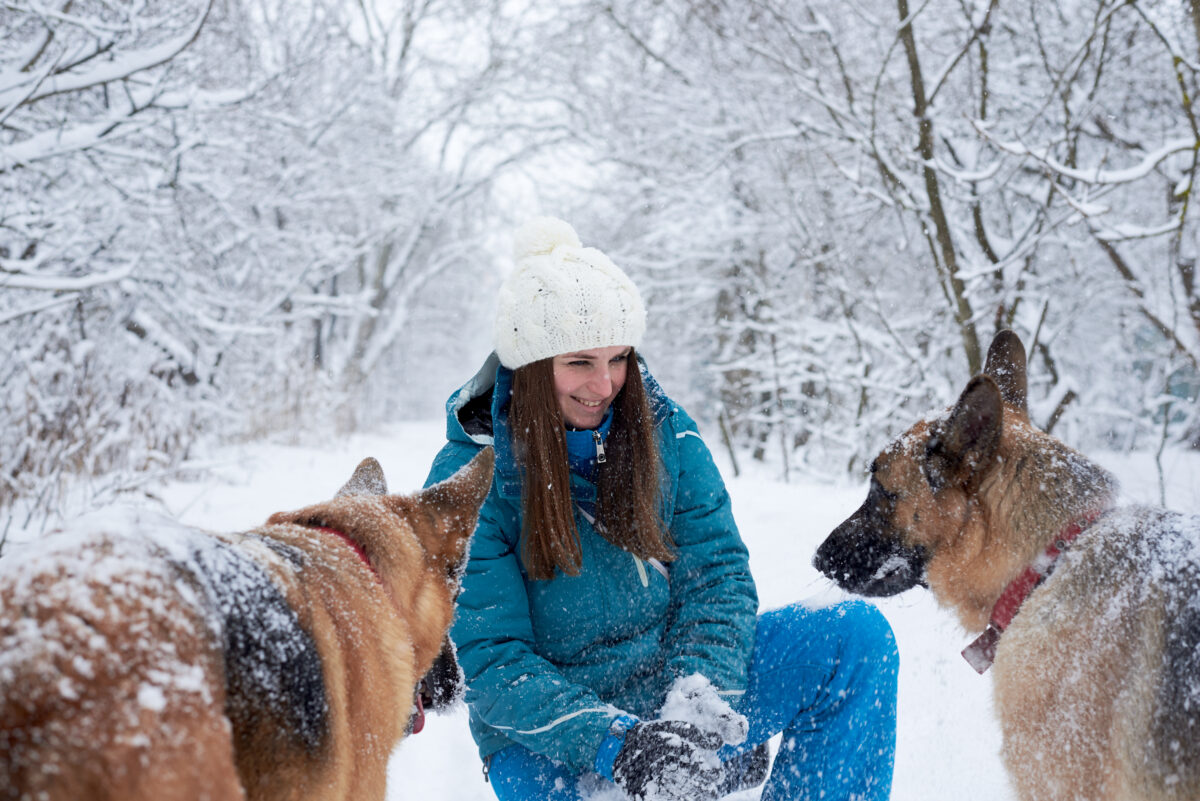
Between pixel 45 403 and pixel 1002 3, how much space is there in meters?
9.12

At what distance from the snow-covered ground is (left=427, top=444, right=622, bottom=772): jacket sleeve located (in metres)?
0.16

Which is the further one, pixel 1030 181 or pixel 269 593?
pixel 1030 181

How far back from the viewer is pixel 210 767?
38.7 inches

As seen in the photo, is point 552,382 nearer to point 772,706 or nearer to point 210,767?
point 772,706

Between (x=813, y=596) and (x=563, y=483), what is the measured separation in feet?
3.05

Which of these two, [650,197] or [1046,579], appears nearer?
[1046,579]

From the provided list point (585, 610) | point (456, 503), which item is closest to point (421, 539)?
point (456, 503)

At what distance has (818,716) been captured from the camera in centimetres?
225

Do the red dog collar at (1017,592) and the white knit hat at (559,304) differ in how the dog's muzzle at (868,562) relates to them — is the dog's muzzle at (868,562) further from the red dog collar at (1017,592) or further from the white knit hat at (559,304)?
the white knit hat at (559,304)

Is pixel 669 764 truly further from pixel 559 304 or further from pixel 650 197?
pixel 650 197

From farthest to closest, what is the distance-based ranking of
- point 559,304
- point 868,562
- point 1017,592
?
1. point 868,562
2. point 559,304
3. point 1017,592

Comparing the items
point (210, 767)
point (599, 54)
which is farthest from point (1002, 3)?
point (210, 767)

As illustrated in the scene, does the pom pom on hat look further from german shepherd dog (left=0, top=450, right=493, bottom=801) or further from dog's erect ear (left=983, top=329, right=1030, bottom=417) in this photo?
dog's erect ear (left=983, top=329, right=1030, bottom=417)

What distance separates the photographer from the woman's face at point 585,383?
2.41 m
